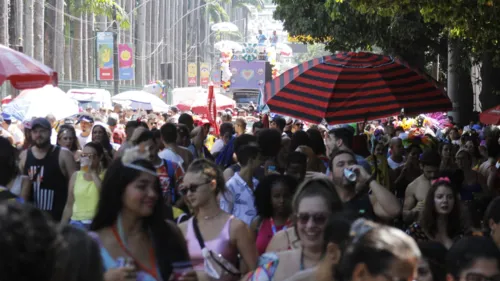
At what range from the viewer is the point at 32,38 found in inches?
1619

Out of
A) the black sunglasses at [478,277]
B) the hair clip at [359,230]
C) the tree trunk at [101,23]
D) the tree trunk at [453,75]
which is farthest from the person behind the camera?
the tree trunk at [101,23]

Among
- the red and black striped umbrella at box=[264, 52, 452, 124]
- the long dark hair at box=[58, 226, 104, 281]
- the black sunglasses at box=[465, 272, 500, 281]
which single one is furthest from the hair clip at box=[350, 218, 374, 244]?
the red and black striped umbrella at box=[264, 52, 452, 124]

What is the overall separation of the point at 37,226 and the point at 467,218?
5148mm

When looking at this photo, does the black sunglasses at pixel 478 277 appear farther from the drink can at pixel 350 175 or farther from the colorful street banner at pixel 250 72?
the colorful street banner at pixel 250 72

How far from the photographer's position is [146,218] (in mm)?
4762

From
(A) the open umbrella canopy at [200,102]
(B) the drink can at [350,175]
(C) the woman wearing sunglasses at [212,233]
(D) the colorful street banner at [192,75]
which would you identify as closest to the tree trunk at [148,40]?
(D) the colorful street banner at [192,75]

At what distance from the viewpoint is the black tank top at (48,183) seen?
9.29 metres

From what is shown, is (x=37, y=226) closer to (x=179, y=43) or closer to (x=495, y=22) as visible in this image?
(x=495, y=22)

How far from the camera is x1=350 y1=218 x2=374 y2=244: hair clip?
3.32 metres

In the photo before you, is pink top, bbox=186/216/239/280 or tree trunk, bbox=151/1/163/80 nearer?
pink top, bbox=186/216/239/280

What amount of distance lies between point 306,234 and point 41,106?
20126 mm

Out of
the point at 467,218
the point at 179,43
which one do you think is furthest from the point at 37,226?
the point at 179,43

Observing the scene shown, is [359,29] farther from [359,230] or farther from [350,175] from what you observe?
[359,230]

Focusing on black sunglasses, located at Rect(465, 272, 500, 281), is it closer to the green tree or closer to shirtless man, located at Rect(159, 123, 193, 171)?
shirtless man, located at Rect(159, 123, 193, 171)
